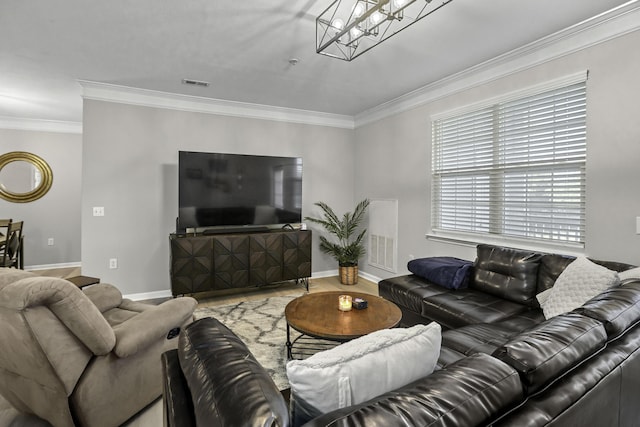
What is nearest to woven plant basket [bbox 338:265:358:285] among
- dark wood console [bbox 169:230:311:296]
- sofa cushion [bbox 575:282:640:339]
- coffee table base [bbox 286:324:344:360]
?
dark wood console [bbox 169:230:311:296]

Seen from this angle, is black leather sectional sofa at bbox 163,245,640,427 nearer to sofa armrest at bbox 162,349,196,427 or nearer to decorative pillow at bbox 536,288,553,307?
sofa armrest at bbox 162,349,196,427

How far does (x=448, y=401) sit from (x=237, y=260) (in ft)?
11.9

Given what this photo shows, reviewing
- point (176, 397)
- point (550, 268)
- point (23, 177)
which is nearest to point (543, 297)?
point (550, 268)

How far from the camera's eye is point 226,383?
0.87 meters

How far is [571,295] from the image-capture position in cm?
207

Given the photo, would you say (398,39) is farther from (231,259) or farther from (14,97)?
(14,97)

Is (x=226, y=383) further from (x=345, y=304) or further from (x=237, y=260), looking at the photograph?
(x=237, y=260)

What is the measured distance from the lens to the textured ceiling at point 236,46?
7.72ft

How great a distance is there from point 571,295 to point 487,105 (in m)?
2.10

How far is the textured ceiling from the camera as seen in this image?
2.35 metres

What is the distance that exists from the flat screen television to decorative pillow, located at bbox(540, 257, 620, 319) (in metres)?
3.25

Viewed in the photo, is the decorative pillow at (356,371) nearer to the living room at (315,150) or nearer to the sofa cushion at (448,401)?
the sofa cushion at (448,401)

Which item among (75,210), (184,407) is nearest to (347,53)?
(184,407)

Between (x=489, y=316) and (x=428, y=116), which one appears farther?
(x=428, y=116)
